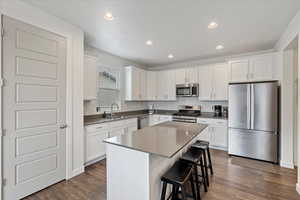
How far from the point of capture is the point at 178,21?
2.40 meters

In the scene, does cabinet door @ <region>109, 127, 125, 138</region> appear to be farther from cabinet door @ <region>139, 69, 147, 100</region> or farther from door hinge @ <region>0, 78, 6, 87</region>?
door hinge @ <region>0, 78, 6, 87</region>

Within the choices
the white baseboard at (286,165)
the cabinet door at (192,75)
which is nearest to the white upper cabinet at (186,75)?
the cabinet door at (192,75)

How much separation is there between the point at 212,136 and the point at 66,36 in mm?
4154

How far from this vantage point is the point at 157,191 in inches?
66.1

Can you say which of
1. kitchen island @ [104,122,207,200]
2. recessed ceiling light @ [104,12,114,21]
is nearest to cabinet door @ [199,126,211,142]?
kitchen island @ [104,122,207,200]

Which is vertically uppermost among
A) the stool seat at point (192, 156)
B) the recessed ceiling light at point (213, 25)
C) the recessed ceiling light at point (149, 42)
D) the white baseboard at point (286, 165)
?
the recessed ceiling light at point (149, 42)

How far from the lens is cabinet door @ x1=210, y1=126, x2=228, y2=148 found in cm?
386

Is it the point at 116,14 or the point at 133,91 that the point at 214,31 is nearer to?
the point at 116,14

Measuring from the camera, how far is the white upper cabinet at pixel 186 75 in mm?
4551

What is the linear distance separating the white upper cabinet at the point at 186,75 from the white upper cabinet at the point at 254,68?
1059mm

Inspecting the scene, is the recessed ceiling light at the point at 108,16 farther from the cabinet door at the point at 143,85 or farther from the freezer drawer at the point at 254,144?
the freezer drawer at the point at 254,144

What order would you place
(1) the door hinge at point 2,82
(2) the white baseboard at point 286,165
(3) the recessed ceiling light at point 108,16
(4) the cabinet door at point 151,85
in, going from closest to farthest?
(1) the door hinge at point 2,82, (3) the recessed ceiling light at point 108,16, (2) the white baseboard at point 286,165, (4) the cabinet door at point 151,85

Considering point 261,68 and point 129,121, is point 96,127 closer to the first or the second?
point 129,121

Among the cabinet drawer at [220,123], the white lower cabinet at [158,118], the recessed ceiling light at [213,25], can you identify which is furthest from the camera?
the white lower cabinet at [158,118]
